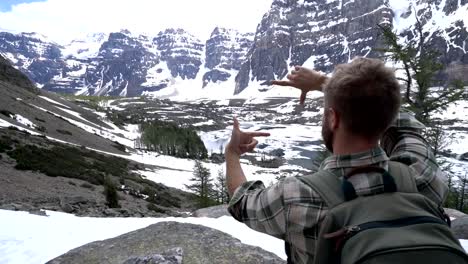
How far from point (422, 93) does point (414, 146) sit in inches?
621

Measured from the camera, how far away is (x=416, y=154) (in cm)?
251

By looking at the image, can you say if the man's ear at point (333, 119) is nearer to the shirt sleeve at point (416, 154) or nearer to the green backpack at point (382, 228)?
the green backpack at point (382, 228)

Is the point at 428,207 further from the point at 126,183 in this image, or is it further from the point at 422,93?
the point at 126,183

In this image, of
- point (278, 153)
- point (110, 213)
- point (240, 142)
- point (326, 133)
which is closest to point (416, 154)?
point (326, 133)

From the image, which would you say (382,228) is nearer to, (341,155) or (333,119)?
(341,155)

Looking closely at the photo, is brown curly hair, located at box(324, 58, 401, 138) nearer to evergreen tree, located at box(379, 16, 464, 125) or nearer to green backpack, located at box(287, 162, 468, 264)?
green backpack, located at box(287, 162, 468, 264)

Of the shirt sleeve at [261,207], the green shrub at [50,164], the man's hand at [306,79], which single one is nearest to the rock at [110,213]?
the man's hand at [306,79]

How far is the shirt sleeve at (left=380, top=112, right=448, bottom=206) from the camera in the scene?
2.32 metres

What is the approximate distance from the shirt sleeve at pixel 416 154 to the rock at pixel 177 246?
13.7 feet

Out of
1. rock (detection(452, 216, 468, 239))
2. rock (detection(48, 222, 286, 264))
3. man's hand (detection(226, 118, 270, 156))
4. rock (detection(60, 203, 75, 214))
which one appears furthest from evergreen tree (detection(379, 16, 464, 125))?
man's hand (detection(226, 118, 270, 156))

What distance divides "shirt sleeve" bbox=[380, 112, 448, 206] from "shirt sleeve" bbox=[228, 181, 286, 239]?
833 mm

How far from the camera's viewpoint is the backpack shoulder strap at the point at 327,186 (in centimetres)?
182

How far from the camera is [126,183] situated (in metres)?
37.8

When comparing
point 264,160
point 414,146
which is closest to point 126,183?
point 414,146
